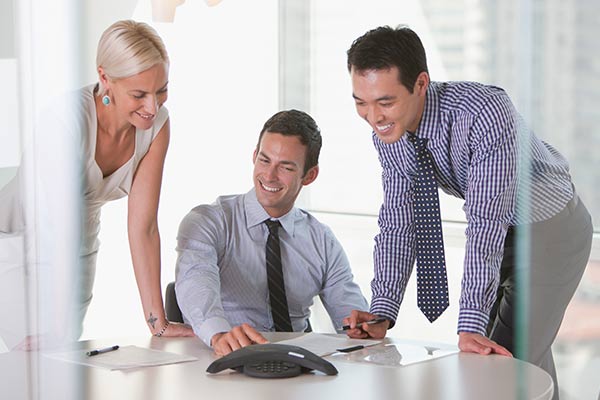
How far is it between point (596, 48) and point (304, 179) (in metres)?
1.04

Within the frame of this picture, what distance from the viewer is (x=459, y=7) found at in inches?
109

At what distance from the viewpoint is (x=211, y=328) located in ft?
4.38

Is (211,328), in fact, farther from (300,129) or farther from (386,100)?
(300,129)

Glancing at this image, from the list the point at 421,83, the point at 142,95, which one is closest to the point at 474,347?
the point at 421,83

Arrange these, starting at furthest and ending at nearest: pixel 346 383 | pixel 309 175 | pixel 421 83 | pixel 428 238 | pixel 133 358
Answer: pixel 309 175, pixel 428 238, pixel 421 83, pixel 133 358, pixel 346 383

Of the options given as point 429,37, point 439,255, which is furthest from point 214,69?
point 439,255

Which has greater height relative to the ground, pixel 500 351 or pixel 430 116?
pixel 430 116

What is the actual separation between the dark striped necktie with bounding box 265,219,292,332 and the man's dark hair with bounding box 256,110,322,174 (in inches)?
6.7

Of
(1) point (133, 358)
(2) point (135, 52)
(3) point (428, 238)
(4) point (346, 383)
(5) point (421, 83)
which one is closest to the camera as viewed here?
(4) point (346, 383)

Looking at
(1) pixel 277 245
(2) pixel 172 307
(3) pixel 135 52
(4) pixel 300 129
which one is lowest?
(2) pixel 172 307

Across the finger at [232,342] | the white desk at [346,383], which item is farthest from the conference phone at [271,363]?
the finger at [232,342]

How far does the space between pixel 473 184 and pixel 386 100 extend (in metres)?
0.20

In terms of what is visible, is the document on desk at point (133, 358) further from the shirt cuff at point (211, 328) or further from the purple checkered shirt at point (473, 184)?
the purple checkered shirt at point (473, 184)

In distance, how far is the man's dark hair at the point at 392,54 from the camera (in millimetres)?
1358
